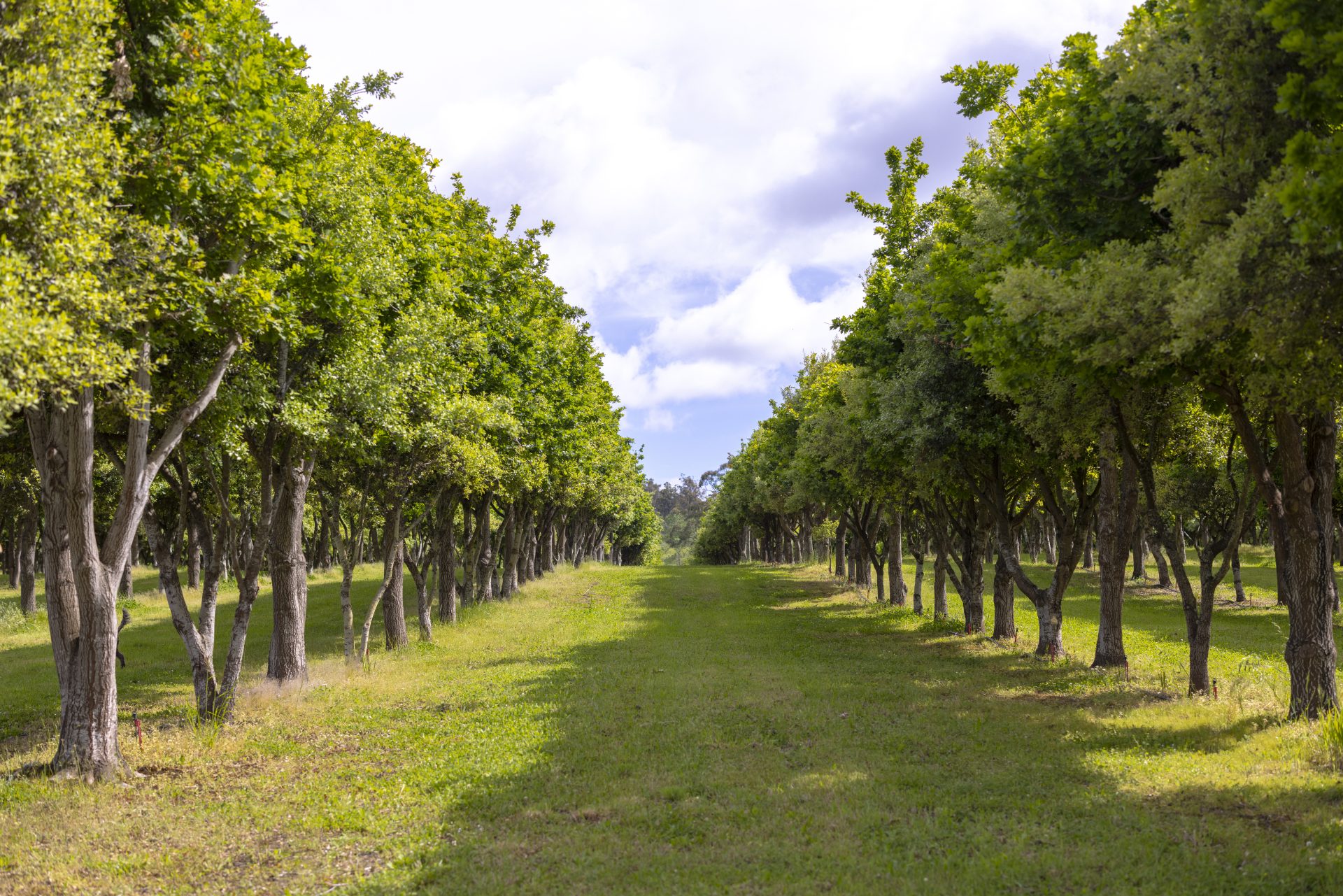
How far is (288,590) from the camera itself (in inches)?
763

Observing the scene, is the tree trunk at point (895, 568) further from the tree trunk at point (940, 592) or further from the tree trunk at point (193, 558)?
the tree trunk at point (193, 558)

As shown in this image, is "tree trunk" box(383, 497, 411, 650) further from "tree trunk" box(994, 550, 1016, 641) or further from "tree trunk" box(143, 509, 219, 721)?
"tree trunk" box(994, 550, 1016, 641)

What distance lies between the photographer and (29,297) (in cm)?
871

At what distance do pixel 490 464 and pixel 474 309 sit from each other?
631 centimetres

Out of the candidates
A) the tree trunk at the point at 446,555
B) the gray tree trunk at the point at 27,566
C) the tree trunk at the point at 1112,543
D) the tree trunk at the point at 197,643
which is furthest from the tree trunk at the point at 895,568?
the gray tree trunk at the point at 27,566

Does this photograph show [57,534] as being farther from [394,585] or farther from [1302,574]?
[1302,574]

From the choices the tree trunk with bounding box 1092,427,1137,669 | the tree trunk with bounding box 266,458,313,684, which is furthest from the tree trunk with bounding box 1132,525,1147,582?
the tree trunk with bounding box 266,458,313,684

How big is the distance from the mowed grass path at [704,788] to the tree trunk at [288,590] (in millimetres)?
863

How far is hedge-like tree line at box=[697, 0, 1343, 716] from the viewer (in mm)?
8328

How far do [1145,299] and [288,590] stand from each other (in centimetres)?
1778

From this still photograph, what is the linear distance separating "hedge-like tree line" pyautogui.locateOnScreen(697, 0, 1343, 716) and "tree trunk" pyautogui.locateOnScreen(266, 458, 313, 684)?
1410cm

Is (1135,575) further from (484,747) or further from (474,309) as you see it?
(484,747)

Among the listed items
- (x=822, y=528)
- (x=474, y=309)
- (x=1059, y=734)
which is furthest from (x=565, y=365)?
(x=822, y=528)

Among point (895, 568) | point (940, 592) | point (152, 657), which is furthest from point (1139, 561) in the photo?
point (152, 657)
